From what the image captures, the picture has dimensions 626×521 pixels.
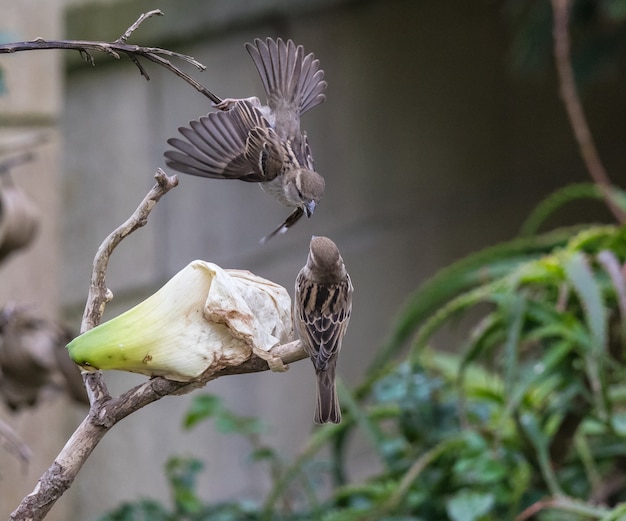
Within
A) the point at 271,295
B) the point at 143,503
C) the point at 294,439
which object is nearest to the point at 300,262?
the point at 294,439

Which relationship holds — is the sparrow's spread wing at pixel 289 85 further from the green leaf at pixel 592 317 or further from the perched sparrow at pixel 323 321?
the green leaf at pixel 592 317

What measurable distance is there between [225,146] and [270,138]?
7 centimetres

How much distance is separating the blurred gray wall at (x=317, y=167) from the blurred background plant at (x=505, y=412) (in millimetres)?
704

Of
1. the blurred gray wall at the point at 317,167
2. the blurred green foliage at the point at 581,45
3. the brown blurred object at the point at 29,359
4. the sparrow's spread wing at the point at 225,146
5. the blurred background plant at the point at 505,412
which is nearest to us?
the sparrow's spread wing at the point at 225,146

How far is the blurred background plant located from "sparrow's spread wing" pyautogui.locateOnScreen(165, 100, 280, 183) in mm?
664

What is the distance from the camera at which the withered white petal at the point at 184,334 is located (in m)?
0.51

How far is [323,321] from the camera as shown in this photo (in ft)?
2.74

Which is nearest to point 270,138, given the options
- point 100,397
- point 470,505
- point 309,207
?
point 309,207

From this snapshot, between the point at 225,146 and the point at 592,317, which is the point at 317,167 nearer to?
the point at 592,317

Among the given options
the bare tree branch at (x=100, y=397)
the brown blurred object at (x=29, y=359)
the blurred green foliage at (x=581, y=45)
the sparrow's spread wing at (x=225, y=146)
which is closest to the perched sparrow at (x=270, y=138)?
the sparrow's spread wing at (x=225, y=146)

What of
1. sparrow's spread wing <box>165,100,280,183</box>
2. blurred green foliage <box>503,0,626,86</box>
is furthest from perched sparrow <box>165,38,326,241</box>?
blurred green foliage <box>503,0,626,86</box>

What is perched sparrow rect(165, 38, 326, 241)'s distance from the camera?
679 millimetres

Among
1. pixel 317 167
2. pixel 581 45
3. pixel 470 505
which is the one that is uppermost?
pixel 581 45

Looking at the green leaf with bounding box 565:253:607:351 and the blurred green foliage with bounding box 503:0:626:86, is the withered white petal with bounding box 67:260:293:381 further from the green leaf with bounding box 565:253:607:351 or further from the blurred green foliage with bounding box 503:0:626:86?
the blurred green foliage with bounding box 503:0:626:86
